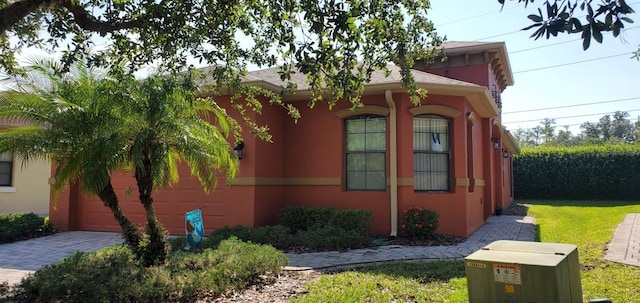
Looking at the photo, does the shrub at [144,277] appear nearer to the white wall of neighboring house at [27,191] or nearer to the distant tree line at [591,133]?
the white wall of neighboring house at [27,191]

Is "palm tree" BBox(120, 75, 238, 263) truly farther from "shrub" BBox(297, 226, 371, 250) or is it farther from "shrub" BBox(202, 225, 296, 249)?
"shrub" BBox(297, 226, 371, 250)

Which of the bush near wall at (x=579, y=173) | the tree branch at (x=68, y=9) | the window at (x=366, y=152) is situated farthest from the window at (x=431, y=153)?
the bush near wall at (x=579, y=173)

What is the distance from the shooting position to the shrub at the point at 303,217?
30.4ft

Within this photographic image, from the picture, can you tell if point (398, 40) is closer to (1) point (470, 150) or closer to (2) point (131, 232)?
(2) point (131, 232)

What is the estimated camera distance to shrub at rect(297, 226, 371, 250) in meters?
8.00

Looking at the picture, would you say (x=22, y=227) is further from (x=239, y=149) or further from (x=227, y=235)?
(x=239, y=149)

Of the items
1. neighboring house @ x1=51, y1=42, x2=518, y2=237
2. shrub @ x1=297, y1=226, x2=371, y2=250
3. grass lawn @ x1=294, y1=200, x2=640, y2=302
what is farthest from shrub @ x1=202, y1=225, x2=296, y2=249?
grass lawn @ x1=294, y1=200, x2=640, y2=302

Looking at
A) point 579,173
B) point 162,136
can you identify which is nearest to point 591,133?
point 579,173

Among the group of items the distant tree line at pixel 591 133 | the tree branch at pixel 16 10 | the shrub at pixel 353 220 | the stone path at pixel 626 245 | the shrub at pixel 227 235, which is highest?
the distant tree line at pixel 591 133

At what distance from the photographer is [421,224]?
8781 millimetres

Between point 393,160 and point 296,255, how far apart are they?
319cm

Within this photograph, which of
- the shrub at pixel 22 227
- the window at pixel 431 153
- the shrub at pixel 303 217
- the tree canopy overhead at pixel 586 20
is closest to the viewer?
the tree canopy overhead at pixel 586 20

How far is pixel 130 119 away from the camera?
5.57 m

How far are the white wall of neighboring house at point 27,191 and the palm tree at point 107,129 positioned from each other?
1032 cm
